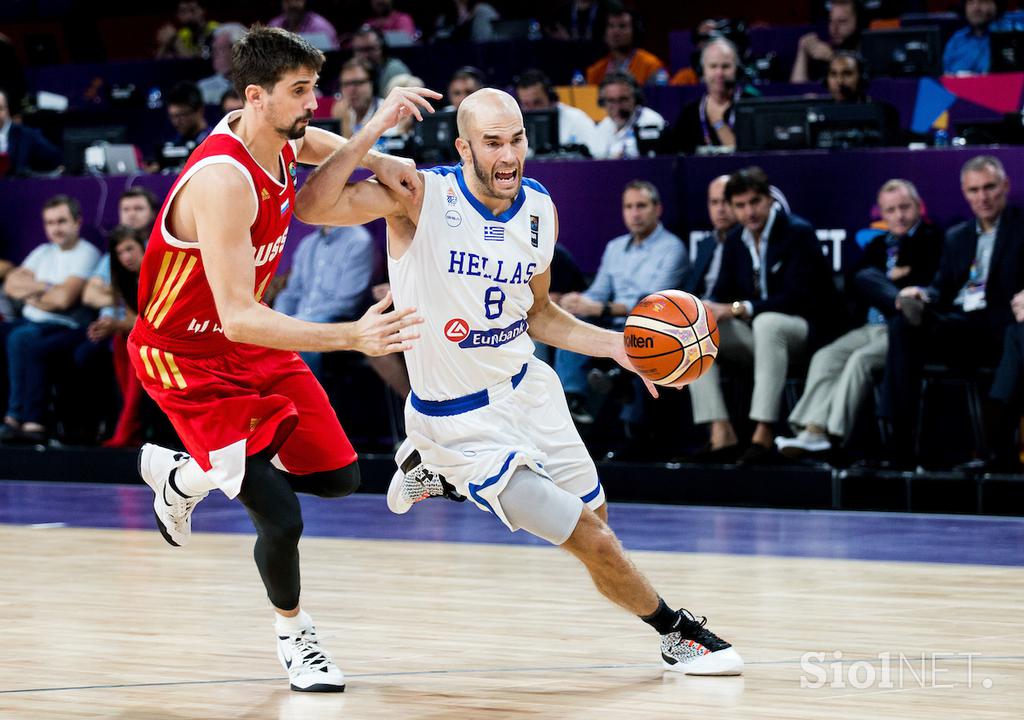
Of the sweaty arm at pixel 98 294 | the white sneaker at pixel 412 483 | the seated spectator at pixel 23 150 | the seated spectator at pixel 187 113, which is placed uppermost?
the seated spectator at pixel 187 113

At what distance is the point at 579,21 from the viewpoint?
14.1 m

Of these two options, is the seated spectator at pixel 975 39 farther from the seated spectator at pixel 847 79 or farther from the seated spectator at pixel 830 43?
the seated spectator at pixel 847 79

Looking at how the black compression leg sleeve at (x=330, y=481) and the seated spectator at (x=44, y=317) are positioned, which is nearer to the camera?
the black compression leg sleeve at (x=330, y=481)

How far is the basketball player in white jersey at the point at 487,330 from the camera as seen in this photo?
4.73 meters

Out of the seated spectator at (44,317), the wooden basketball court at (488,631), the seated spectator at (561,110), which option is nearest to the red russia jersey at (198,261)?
the wooden basketball court at (488,631)

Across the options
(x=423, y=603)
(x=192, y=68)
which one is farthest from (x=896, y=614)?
(x=192, y=68)

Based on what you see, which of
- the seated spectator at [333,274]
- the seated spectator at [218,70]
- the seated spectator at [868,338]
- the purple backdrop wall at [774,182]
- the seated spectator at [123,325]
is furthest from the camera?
the seated spectator at [218,70]

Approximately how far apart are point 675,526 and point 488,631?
292cm

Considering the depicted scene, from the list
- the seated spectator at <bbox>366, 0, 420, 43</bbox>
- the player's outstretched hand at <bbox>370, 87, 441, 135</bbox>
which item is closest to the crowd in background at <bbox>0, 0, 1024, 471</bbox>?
the seated spectator at <bbox>366, 0, 420, 43</bbox>

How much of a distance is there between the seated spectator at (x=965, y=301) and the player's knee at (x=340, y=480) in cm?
430

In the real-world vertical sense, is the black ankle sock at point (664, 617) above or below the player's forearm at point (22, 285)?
below

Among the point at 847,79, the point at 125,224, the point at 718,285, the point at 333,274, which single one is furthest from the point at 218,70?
the point at 718,285

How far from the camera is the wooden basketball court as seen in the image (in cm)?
436

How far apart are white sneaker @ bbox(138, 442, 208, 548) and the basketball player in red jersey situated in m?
0.04
